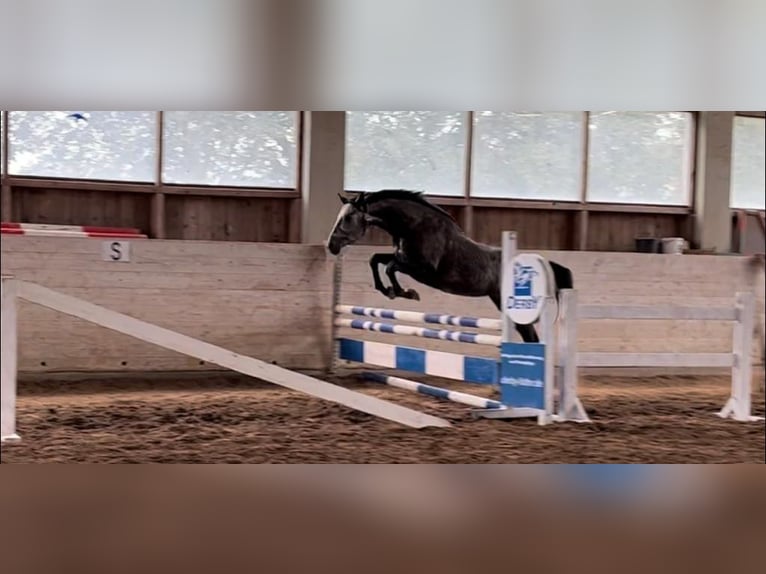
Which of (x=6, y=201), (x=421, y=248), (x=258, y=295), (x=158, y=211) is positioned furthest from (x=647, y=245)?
(x=6, y=201)

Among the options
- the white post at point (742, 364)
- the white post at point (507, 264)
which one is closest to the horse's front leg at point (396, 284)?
the white post at point (507, 264)

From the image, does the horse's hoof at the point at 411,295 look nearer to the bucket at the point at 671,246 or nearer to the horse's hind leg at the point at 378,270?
the horse's hind leg at the point at 378,270

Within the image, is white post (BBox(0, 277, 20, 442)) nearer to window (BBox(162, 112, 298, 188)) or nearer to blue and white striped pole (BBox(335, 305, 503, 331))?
window (BBox(162, 112, 298, 188))

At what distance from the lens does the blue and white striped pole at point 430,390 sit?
877mm

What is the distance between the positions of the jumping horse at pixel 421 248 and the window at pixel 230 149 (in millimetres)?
80

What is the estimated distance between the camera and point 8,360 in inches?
31.9

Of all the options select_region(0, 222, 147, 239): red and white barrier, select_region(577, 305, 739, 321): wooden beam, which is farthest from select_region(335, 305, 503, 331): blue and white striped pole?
select_region(0, 222, 147, 239): red and white barrier

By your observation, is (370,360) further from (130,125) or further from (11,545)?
(11,545)

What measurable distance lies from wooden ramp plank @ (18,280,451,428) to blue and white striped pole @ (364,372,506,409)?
23 millimetres

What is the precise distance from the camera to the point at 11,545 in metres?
0.99

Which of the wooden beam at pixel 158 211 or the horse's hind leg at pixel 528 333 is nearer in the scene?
the wooden beam at pixel 158 211
